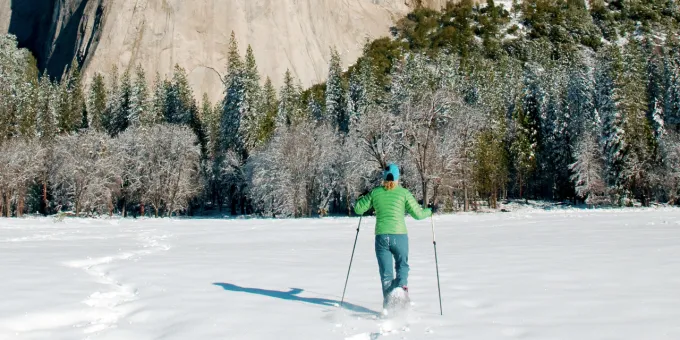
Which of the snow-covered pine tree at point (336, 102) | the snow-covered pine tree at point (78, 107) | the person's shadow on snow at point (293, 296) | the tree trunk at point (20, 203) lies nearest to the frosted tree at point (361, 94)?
the snow-covered pine tree at point (336, 102)

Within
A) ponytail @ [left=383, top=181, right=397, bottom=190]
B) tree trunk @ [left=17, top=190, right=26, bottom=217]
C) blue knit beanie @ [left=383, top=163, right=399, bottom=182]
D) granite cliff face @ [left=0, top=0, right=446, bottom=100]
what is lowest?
ponytail @ [left=383, top=181, right=397, bottom=190]

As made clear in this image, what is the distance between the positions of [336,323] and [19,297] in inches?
178

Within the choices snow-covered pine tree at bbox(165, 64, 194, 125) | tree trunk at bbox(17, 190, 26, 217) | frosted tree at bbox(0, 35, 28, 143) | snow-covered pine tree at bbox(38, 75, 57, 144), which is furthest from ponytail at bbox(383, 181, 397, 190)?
snow-covered pine tree at bbox(38, 75, 57, 144)

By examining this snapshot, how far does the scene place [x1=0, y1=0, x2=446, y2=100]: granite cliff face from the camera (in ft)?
306

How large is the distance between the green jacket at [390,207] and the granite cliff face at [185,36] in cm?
8898

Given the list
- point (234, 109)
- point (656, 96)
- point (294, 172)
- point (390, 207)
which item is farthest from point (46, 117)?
point (656, 96)

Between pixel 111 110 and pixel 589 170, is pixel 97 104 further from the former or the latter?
pixel 589 170

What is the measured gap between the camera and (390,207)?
8352 millimetres

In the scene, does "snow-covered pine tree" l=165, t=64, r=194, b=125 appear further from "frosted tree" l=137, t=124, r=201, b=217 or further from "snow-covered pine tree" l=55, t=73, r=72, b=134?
"frosted tree" l=137, t=124, r=201, b=217

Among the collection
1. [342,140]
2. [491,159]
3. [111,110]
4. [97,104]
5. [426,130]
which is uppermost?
[97,104]

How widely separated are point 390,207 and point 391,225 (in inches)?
10.3

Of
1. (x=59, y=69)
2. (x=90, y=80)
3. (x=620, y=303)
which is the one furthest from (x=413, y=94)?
(x=59, y=69)

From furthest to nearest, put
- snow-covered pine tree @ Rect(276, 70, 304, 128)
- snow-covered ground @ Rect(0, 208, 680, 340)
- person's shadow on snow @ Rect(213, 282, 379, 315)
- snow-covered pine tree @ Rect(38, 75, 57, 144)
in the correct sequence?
snow-covered pine tree @ Rect(38, 75, 57, 144), snow-covered pine tree @ Rect(276, 70, 304, 128), person's shadow on snow @ Rect(213, 282, 379, 315), snow-covered ground @ Rect(0, 208, 680, 340)

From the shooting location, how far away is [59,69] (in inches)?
3900
